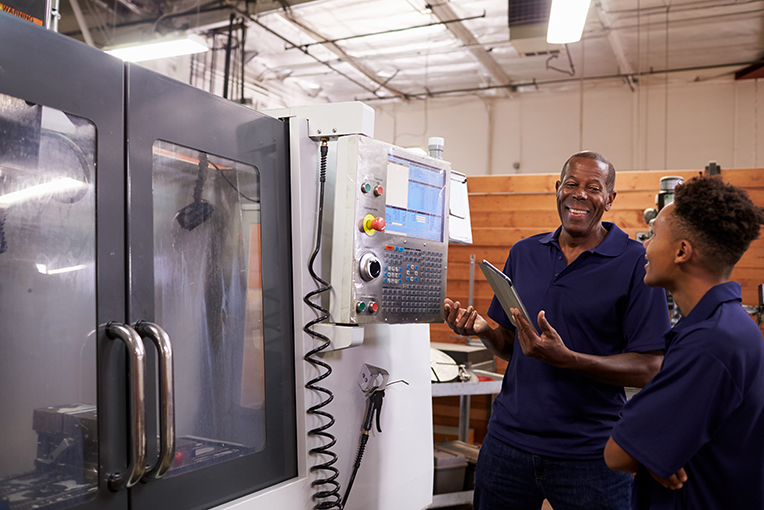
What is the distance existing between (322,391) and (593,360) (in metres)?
0.70

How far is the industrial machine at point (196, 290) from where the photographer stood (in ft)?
3.23

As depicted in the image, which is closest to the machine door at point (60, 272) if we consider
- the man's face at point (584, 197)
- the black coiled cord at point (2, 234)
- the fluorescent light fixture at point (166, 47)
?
the black coiled cord at point (2, 234)

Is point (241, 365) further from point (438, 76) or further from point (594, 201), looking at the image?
point (438, 76)

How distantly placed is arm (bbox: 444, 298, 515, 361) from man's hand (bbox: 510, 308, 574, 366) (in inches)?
9.1

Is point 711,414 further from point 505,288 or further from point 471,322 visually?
point 471,322

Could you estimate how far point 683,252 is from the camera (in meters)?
1.19

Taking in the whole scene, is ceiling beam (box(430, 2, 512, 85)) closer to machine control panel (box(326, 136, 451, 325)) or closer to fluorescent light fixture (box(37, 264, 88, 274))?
machine control panel (box(326, 136, 451, 325))

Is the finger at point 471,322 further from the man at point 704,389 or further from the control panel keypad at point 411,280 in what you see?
the man at point 704,389

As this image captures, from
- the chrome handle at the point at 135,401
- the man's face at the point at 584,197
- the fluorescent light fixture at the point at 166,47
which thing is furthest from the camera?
the fluorescent light fixture at the point at 166,47

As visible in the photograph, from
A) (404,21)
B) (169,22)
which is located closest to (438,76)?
(404,21)

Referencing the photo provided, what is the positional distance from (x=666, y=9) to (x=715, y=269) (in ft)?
18.1

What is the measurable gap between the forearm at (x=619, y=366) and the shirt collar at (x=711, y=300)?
0.41 metres

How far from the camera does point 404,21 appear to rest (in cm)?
629

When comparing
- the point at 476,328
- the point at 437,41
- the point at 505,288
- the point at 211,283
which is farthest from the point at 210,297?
the point at 437,41
